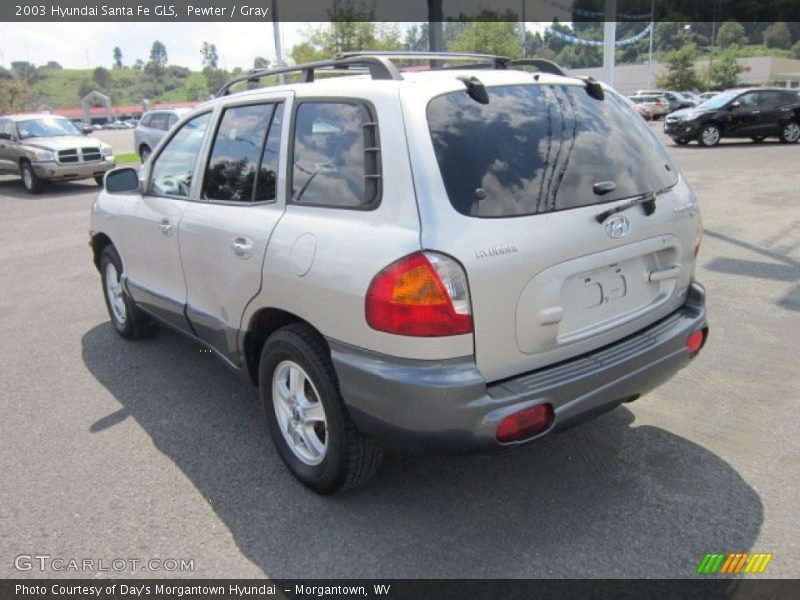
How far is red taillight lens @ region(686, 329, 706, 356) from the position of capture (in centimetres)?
313

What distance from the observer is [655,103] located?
37062mm

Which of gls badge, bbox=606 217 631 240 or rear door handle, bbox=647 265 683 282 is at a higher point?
gls badge, bbox=606 217 631 240

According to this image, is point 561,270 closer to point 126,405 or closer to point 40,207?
point 126,405

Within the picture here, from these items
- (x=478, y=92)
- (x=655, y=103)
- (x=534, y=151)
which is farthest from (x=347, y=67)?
(x=655, y=103)

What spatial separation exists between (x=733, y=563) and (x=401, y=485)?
4.74 feet

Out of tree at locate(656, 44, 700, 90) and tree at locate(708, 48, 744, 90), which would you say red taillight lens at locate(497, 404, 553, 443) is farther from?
tree at locate(708, 48, 744, 90)

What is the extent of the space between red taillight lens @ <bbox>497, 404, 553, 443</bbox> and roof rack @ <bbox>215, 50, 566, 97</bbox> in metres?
1.51

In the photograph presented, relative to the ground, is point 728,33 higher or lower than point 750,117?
higher

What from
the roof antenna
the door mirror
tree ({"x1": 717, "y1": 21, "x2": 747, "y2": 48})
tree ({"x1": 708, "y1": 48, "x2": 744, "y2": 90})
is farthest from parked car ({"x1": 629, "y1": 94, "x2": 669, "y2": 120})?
tree ({"x1": 717, "y1": 21, "x2": 747, "y2": 48})

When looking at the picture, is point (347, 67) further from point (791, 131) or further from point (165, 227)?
point (791, 131)

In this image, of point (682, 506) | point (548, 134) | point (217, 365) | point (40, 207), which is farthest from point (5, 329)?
point (40, 207)

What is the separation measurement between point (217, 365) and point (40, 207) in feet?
37.5

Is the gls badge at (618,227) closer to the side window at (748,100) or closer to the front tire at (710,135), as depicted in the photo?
the front tire at (710,135)

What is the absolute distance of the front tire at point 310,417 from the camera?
2830mm
